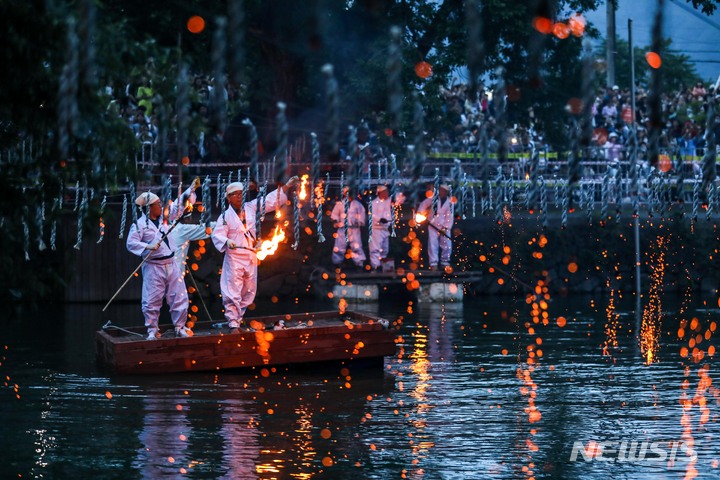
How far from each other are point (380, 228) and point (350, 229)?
691mm

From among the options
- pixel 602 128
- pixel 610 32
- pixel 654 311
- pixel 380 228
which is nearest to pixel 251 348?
pixel 610 32

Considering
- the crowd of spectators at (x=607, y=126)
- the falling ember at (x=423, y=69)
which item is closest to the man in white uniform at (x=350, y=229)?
the falling ember at (x=423, y=69)

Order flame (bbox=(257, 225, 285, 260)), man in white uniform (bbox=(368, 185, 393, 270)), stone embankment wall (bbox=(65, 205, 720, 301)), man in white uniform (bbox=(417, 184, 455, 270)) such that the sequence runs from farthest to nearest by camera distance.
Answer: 1. stone embankment wall (bbox=(65, 205, 720, 301))
2. man in white uniform (bbox=(417, 184, 455, 270))
3. man in white uniform (bbox=(368, 185, 393, 270))
4. flame (bbox=(257, 225, 285, 260))

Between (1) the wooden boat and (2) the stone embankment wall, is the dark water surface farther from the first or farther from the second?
(2) the stone embankment wall

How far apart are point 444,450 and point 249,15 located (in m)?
17.0

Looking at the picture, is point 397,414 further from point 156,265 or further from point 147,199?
Answer: point 147,199

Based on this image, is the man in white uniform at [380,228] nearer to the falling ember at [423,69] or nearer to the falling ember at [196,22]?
the falling ember at [423,69]

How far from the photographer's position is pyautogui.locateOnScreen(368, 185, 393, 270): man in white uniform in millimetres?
27422

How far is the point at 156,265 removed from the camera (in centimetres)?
1691

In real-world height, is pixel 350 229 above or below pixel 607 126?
below

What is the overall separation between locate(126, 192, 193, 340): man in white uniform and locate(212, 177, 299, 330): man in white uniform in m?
0.59

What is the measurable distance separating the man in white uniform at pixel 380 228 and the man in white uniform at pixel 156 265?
34.8 ft

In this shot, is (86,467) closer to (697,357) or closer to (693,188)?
(697,357)

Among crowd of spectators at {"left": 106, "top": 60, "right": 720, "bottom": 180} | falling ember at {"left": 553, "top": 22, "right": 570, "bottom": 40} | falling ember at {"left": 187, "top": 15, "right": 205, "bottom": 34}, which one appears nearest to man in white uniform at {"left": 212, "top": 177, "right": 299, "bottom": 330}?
falling ember at {"left": 187, "top": 15, "right": 205, "bottom": 34}
